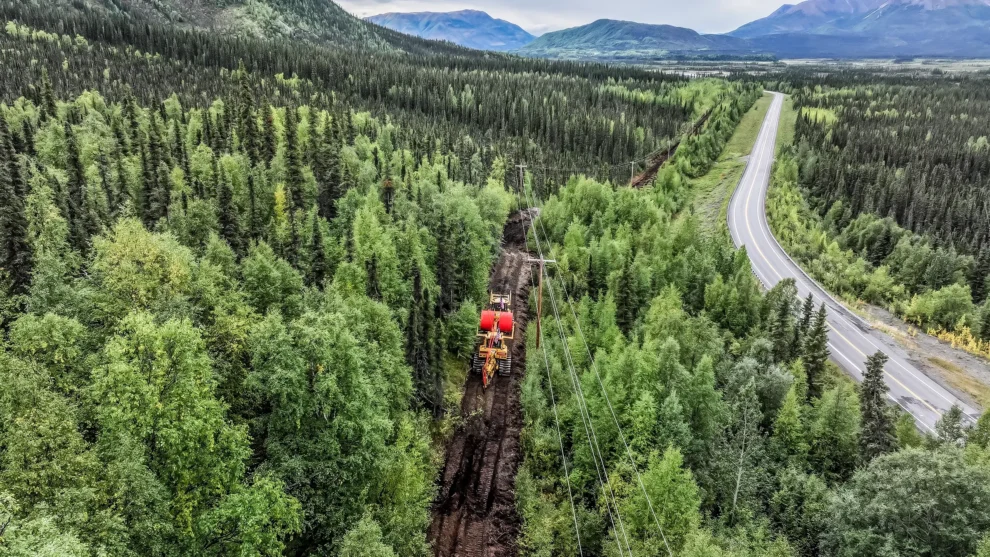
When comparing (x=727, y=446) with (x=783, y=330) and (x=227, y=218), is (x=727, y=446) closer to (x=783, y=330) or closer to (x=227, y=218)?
(x=783, y=330)

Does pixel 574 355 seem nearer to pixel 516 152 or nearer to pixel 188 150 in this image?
pixel 188 150

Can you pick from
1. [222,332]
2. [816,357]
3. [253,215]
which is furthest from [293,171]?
[816,357]

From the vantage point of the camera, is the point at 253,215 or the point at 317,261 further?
the point at 253,215

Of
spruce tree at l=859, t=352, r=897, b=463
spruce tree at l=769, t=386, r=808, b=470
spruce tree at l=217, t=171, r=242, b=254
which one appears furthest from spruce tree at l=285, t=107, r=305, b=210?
spruce tree at l=859, t=352, r=897, b=463

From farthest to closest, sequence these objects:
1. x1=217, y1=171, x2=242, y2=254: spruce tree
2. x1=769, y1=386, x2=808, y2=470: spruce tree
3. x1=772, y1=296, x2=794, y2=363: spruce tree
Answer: x1=217, y1=171, x2=242, y2=254: spruce tree, x1=772, y1=296, x2=794, y2=363: spruce tree, x1=769, y1=386, x2=808, y2=470: spruce tree

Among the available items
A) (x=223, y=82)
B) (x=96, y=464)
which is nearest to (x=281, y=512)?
(x=96, y=464)

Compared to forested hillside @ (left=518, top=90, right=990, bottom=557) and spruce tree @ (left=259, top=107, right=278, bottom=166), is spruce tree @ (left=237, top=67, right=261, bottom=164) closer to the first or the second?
spruce tree @ (left=259, top=107, right=278, bottom=166)

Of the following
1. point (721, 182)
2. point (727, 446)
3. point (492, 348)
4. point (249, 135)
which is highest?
point (249, 135)
